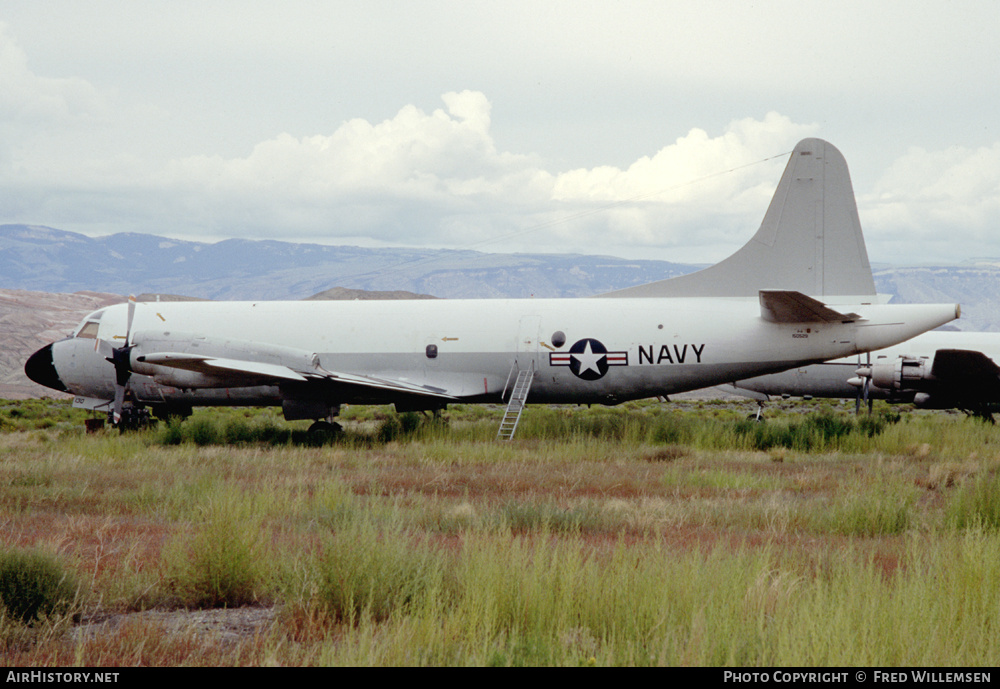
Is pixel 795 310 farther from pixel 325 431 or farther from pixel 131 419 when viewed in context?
pixel 131 419

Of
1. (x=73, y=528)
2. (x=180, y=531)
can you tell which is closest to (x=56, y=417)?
(x=73, y=528)

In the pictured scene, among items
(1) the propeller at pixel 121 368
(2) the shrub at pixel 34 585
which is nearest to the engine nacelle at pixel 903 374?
(1) the propeller at pixel 121 368

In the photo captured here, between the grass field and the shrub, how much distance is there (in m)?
0.02

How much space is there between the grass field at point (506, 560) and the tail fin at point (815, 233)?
554 cm

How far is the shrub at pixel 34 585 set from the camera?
625cm

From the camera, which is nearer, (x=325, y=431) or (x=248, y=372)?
(x=248, y=372)

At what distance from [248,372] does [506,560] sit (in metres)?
14.5

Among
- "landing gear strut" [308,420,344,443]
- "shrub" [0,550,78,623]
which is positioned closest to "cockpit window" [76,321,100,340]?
"landing gear strut" [308,420,344,443]

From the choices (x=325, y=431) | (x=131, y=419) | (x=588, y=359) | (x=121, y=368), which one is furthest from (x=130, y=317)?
(x=588, y=359)

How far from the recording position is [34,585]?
21.4ft

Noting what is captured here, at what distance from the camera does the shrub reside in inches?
246

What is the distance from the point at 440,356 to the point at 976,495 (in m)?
13.9

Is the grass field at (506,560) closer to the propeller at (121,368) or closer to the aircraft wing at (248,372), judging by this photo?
the aircraft wing at (248,372)

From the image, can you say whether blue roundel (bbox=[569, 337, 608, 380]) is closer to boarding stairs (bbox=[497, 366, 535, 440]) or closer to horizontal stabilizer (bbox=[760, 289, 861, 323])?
boarding stairs (bbox=[497, 366, 535, 440])
